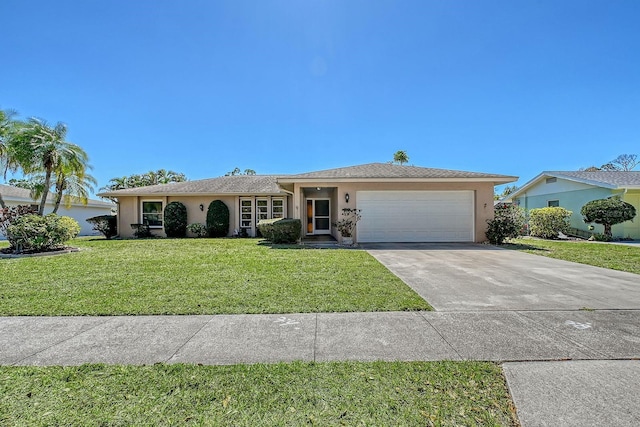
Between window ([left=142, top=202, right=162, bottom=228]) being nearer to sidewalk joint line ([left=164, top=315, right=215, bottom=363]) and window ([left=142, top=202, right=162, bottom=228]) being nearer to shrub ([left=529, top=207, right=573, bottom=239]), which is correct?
sidewalk joint line ([left=164, top=315, right=215, bottom=363])

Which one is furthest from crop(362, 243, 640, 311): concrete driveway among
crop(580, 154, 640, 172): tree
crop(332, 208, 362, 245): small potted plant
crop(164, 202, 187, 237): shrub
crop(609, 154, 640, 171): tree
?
crop(609, 154, 640, 171): tree

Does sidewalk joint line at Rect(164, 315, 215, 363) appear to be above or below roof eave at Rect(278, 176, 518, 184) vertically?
below

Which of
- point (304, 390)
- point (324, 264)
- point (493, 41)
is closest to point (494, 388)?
point (304, 390)

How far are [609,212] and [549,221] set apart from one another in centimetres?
243

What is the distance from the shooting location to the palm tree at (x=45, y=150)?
12.0 meters

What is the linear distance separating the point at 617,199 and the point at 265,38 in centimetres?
1888

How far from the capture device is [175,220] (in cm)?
1630

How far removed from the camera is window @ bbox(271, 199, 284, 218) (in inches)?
675

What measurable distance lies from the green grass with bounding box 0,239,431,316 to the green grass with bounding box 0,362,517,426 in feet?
5.22

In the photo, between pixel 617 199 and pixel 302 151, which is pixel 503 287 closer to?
pixel 617 199

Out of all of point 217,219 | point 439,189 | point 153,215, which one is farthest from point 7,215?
point 439,189

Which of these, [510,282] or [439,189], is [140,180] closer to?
[439,189]

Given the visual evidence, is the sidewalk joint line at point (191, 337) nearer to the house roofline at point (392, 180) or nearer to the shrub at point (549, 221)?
the house roofline at point (392, 180)

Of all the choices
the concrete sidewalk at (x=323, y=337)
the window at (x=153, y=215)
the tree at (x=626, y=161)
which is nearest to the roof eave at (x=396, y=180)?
the concrete sidewalk at (x=323, y=337)
